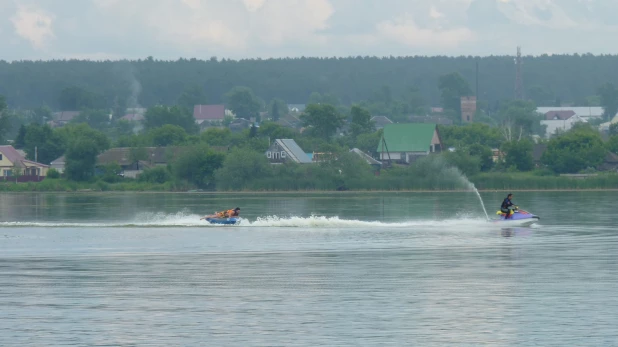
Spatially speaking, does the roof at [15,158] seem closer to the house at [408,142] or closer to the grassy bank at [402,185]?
the grassy bank at [402,185]

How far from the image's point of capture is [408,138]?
15262cm

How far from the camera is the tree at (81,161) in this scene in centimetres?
13275

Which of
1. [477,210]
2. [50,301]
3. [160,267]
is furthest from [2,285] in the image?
[477,210]

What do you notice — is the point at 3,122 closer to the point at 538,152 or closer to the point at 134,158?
the point at 134,158

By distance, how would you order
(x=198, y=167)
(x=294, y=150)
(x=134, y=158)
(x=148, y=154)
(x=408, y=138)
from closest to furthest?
1. (x=198, y=167)
2. (x=134, y=158)
3. (x=294, y=150)
4. (x=148, y=154)
5. (x=408, y=138)

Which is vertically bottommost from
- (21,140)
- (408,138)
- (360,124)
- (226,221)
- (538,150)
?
(226,221)

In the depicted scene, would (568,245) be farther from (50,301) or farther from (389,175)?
(389,175)

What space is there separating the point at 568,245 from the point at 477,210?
98.6 feet

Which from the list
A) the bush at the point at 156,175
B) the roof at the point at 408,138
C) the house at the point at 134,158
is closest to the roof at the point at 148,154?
the house at the point at 134,158

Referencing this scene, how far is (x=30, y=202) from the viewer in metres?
101

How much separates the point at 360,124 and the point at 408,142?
14459 millimetres

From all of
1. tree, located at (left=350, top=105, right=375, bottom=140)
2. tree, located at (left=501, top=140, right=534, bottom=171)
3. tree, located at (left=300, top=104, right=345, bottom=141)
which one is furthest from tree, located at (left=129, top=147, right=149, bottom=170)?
tree, located at (left=501, top=140, right=534, bottom=171)

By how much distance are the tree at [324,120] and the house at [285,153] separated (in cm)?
1674

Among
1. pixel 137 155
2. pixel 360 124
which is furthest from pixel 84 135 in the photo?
pixel 360 124
